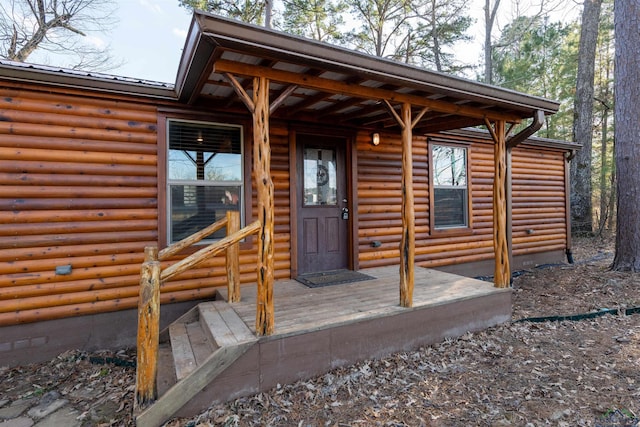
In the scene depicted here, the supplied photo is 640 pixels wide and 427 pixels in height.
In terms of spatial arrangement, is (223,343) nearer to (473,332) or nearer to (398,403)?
(398,403)

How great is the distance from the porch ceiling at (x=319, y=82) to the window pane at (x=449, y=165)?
3.57 feet

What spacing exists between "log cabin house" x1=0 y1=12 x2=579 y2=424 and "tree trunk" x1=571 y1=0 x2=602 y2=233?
788 centimetres

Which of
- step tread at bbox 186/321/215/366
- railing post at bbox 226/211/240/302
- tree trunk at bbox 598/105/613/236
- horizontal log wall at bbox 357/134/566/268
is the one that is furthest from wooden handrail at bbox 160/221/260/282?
tree trunk at bbox 598/105/613/236

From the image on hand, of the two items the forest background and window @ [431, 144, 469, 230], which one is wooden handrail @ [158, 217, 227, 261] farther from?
the forest background

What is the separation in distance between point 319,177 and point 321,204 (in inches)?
15.2

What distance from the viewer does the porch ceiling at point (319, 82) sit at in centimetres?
242

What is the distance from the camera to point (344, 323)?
289cm

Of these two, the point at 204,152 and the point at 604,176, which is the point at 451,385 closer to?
the point at 204,152

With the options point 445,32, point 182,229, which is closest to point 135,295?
point 182,229

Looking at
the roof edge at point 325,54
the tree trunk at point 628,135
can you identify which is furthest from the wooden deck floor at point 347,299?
the tree trunk at point 628,135

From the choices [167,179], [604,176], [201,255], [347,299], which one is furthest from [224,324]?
[604,176]

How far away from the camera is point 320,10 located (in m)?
10.6

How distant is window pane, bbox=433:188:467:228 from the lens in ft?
19.2

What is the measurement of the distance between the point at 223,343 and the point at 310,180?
8.96 feet
